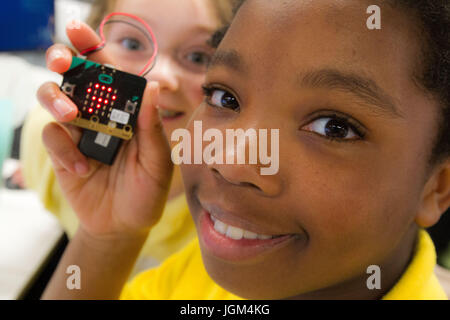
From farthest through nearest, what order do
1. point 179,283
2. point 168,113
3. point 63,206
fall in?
point 63,206, point 168,113, point 179,283

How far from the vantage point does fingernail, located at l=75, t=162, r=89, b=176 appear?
0.67 meters

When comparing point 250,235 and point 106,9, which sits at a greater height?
point 106,9

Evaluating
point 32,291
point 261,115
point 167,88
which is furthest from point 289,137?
point 32,291

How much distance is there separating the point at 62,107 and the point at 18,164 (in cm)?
96

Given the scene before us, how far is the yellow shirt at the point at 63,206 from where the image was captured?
1008 mm

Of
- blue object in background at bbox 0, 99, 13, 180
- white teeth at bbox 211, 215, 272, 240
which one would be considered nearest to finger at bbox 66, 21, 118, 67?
white teeth at bbox 211, 215, 272, 240

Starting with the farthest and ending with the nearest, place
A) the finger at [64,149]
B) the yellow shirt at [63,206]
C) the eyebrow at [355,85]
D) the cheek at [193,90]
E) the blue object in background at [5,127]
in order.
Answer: the blue object in background at [5,127], the yellow shirt at [63,206], the cheek at [193,90], the finger at [64,149], the eyebrow at [355,85]

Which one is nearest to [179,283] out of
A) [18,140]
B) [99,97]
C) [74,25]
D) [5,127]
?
[99,97]

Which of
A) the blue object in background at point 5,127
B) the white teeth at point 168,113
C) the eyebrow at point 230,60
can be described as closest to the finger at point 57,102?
the eyebrow at point 230,60

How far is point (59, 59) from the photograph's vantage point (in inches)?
22.7

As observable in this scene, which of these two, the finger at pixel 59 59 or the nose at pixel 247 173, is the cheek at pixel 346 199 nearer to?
the nose at pixel 247 173

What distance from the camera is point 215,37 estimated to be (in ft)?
2.37

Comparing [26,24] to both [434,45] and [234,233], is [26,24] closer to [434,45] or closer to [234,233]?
[234,233]

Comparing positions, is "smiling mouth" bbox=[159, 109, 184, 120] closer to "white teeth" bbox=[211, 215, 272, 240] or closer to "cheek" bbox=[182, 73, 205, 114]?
"cheek" bbox=[182, 73, 205, 114]
